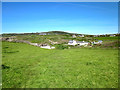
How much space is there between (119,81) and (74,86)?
4.16 meters

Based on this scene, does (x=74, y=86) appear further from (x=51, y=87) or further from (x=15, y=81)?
(x=15, y=81)

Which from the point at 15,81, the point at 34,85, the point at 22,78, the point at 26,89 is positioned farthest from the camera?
the point at 22,78

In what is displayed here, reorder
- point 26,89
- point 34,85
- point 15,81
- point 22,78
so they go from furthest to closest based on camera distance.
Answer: point 22,78
point 15,81
point 34,85
point 26,89

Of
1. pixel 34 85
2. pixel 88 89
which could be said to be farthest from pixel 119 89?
pixel 34 85

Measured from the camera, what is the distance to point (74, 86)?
7137 mm

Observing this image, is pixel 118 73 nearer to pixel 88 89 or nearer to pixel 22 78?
pixel 88 89

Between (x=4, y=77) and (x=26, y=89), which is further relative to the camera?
(x=4, y=77)

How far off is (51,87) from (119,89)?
531cm

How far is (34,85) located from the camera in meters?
7.19

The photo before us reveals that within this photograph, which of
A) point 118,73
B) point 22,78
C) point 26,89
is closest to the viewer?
point 26,89

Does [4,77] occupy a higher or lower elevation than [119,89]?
higher

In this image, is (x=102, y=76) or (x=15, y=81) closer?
(x=15, y=81)

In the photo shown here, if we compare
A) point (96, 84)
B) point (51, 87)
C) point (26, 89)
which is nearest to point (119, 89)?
point (96, 84)

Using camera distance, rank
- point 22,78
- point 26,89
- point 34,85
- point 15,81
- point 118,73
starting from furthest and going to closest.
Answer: point 118,73
point 22,78
point 15,81
point 34,85
point 26,89
